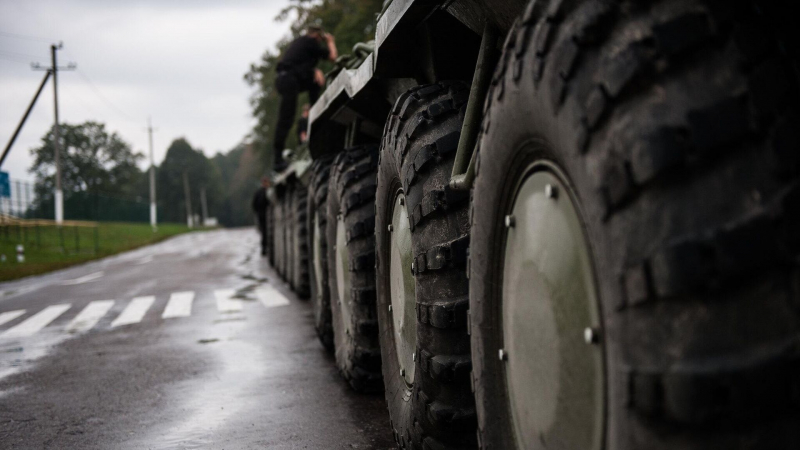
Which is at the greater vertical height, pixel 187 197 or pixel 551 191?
pixel 187 197

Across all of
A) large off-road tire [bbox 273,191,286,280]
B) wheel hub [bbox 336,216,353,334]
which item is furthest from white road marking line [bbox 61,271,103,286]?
wheel hub [bbox 336,216,353,334]

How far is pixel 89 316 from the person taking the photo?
9000mm

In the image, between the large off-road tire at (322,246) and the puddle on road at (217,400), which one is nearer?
the puddle on road at (217,400)

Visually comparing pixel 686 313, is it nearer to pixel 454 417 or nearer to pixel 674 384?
pixel 674 384

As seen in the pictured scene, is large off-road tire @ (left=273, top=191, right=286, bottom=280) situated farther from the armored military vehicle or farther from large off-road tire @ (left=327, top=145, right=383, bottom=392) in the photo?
the armored military vehicle

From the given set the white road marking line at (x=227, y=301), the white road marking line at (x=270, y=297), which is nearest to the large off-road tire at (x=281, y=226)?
the white road marking line at (x=270, y=297)

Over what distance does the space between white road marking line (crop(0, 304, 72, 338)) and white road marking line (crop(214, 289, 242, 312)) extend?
1.87m

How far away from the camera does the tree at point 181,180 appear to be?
100 metres

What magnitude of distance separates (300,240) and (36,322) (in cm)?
324

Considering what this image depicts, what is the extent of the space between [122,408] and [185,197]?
99206 mm

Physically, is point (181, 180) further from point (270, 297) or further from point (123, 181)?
point (270, 297)

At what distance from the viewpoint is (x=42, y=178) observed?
293 ft

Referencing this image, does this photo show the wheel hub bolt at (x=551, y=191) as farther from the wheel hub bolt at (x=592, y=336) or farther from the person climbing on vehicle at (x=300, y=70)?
the person climbing on vehicle at (x=300, y=70)

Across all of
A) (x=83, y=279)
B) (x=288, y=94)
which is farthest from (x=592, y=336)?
(x=83, y=279)
